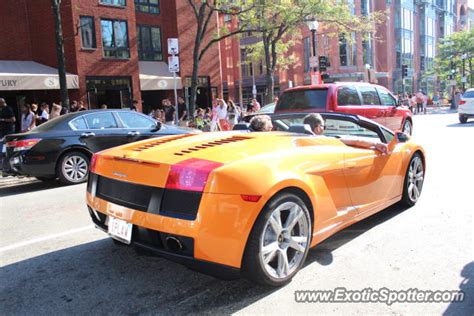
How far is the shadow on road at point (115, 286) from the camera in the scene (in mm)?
3129

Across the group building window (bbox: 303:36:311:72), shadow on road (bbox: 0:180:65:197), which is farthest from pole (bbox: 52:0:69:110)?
building window (bbox: 303:36:311:72)

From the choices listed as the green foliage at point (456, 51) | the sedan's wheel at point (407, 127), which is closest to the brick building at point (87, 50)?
the sedan's wheel at point (407, 127)

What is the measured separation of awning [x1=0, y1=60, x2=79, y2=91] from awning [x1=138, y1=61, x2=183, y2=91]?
4455mm

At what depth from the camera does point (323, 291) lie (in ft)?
10.9

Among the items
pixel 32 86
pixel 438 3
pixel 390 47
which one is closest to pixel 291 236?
pixel 32 86

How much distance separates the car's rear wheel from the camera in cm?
314

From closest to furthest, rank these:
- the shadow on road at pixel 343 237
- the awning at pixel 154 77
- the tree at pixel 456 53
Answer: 1. the shadow on road at pixel 343 237
2. the awning at pixel 154 77
3. the tree at pixel 456 53

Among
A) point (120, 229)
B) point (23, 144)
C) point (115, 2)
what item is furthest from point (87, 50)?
point (120, 229)

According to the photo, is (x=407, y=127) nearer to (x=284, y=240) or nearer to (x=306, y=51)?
(x=284, y=240)

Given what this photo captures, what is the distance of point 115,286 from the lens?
3463 mm

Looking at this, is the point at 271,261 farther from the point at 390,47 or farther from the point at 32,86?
the point at 390,47

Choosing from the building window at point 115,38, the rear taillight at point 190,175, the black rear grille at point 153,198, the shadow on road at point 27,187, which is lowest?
the shadow on road at point 27,187

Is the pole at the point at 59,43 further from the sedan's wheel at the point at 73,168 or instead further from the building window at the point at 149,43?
the building window at the point at 149,43

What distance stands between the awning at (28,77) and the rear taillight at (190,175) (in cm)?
1949
